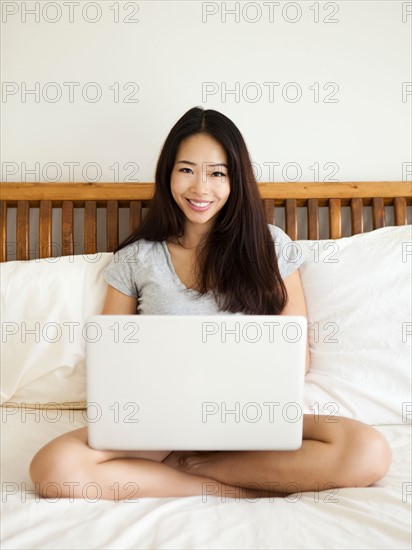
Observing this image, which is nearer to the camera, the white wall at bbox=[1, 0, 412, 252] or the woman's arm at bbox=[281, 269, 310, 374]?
the woman's arm at bbox=[281, 269, 310, 374]

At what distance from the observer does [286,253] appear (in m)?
1.40

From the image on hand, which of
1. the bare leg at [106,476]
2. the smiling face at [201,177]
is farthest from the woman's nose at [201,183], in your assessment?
the bare leg at [106,476]

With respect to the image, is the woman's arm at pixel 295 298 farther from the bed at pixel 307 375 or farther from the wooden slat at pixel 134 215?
the wooden slat at pixel 134 215

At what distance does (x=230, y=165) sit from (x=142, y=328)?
1.97 feet

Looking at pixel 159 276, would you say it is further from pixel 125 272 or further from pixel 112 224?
pixel 112 224

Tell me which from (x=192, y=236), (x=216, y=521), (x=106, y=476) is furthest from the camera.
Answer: (x=192, y=236)

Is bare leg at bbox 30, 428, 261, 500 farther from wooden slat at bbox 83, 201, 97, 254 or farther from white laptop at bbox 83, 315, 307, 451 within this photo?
wooden slat at bbox 83, 201, 97, 254

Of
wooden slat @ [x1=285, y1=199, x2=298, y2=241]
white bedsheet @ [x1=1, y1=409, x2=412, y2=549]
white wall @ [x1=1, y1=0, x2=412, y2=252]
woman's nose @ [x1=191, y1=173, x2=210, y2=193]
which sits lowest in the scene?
white bedsheet @ [x1=1, y1=409, x2=412, y2=549]

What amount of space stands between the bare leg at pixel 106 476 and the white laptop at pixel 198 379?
0.10 metres

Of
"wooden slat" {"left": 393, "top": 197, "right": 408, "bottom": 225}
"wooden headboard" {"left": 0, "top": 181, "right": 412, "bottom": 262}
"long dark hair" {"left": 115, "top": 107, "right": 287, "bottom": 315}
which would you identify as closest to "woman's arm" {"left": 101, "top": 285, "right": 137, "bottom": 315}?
"long dark hair" {"left": 115, "top": 107, "right": 287, "bottom": 315}

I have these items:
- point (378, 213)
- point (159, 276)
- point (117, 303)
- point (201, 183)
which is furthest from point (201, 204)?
point (378, 213)

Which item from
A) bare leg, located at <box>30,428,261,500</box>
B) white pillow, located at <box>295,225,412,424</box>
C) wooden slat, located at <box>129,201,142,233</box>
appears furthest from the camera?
wooden slat, located at <box>129,201,142,233</box>

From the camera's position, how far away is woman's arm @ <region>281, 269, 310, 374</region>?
1.32m

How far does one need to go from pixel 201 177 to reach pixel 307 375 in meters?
0.48
